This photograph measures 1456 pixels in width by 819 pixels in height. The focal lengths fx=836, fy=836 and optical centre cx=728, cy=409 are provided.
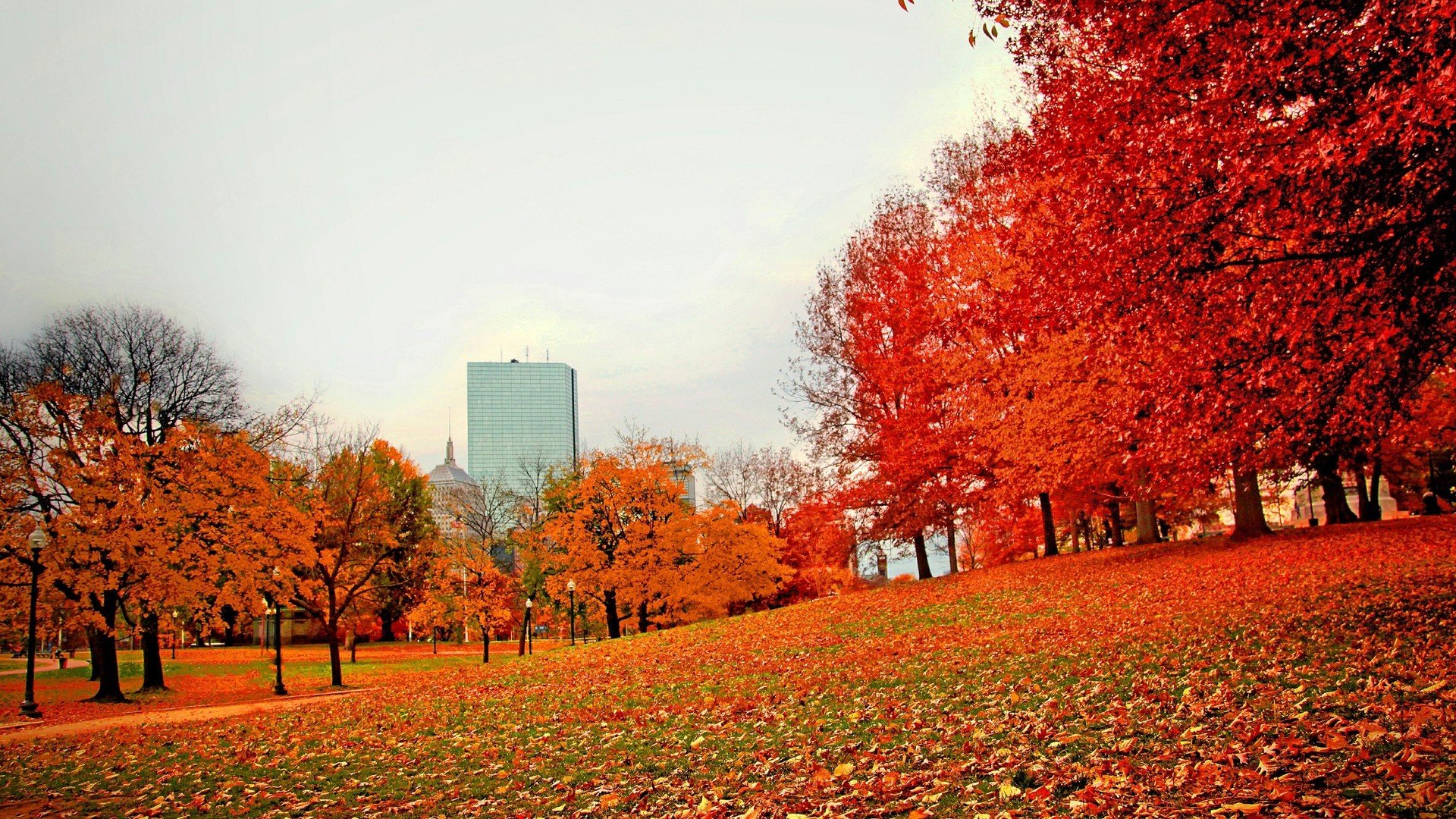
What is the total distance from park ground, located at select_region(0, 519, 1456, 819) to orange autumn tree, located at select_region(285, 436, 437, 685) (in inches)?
404

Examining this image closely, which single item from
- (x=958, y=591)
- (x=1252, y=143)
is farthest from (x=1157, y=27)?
(x=958, y=591)

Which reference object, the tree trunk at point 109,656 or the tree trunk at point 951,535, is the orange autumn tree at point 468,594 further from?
the tree trunk at point 951,535

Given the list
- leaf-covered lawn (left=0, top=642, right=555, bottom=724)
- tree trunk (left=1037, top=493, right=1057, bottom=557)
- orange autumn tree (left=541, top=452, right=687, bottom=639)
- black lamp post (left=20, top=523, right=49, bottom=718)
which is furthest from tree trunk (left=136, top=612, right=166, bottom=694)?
tree trunk (left=1037, top=493, right=1057, bottom=557)

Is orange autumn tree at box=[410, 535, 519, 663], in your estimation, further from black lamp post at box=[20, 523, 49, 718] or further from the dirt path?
black lamp post at box=[20, 523, 49, 718]

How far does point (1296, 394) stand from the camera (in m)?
8.55

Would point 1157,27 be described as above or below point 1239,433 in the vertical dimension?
above

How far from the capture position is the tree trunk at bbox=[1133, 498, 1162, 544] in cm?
2419

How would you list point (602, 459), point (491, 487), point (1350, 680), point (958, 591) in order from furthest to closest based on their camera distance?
point (491, 487)
point (602, 459)
point (958, 591)
point (1350, 680)

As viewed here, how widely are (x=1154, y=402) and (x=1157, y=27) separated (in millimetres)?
4175

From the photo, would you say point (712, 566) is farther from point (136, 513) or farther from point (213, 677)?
point (136, 513)

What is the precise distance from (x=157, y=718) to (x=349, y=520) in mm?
9365

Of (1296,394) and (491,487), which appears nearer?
(1296,394)

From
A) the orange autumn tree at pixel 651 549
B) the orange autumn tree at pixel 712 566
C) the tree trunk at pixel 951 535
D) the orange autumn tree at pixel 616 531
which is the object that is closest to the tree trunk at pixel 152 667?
the orange autumn tree at pixel 651 549

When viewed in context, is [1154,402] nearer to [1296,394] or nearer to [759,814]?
[1296,394]
